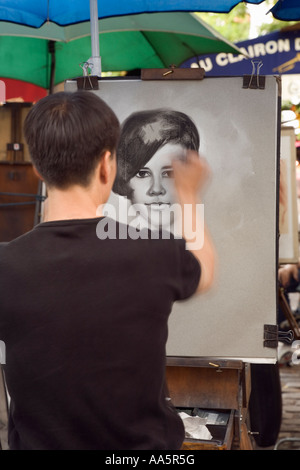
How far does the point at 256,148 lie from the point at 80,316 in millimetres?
1350

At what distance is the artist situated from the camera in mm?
1345

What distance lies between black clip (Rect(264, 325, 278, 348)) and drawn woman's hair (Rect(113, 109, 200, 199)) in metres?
0.69

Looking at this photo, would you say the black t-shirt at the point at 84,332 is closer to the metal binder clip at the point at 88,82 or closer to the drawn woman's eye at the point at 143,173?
the drawn woman's eye at the point at 143,173

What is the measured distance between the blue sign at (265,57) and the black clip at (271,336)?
3.12 metres

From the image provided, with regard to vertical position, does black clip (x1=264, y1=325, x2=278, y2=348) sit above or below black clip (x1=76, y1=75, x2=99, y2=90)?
below

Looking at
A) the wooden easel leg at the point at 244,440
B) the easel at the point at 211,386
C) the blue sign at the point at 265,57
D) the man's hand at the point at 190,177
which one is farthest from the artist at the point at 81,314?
the blue sign at the point at 265,57

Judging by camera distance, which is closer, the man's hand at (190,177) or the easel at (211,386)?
the man's hand at (190,177)

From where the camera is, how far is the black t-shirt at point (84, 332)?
1344mm

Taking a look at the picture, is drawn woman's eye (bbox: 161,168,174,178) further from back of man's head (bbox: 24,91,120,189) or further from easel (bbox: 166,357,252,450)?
A: back of man's head (bbox: 24,91,120,189)

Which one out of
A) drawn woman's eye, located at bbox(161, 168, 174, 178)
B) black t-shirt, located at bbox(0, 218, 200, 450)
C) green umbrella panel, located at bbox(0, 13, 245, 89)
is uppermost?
green umbrella panel, located at bbox(0, 13, 245, 89)

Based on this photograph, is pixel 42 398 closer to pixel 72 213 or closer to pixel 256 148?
pixel 72 213

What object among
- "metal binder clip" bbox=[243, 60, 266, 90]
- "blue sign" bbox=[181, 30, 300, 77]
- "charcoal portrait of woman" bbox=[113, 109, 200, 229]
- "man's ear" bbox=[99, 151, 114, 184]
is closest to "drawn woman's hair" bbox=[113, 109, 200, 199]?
"charcoal portrait of woman" bbox=[113, 109, 200, 229]

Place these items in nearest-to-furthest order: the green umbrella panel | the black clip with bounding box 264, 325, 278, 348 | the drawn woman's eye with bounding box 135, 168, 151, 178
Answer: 1. the black clip with bounding box 264, 325, 278, 348
2. the drawn woman's eye with bounding box 135, 168, 151, 178
3. the green umbrella panel

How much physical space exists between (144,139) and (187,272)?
122cm
